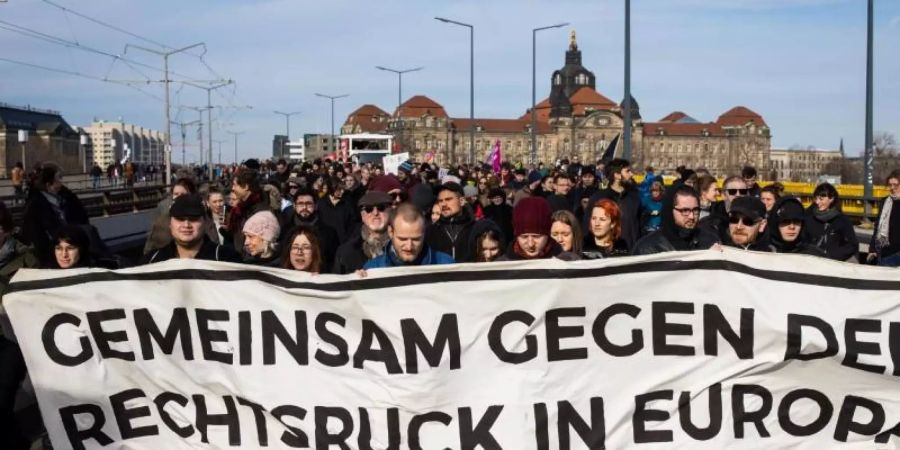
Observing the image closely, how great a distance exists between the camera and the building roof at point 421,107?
168 metres

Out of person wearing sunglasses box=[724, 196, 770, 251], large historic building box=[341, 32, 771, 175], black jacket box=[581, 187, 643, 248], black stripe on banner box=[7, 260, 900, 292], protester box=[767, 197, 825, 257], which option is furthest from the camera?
large historic building box=[341, 32, 771, 175]

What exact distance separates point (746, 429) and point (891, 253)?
4.81 meters

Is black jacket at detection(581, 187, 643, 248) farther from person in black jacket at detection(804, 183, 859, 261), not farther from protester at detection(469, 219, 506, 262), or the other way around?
protester at detection(469, 219, 506, 262)

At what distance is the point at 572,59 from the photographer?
188m

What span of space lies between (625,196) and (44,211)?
541 centimetres

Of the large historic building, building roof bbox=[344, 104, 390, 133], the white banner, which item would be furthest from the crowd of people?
building roof bbox=[344, 104, 390, 133]

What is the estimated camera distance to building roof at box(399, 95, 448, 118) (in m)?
168

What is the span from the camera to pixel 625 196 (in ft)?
34.5

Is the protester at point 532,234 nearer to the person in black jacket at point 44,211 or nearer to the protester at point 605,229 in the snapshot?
the protester at point 605,229

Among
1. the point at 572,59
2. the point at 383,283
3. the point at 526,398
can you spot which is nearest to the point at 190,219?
the point at 383,283

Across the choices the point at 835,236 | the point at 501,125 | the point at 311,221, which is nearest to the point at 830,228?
the point at 835,236

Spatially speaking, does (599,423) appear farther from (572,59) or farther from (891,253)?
(572,59)

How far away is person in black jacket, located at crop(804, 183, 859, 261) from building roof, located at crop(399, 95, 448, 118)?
15886 centimetres

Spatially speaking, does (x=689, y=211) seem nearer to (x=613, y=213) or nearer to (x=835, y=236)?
(x=613, y=213)
